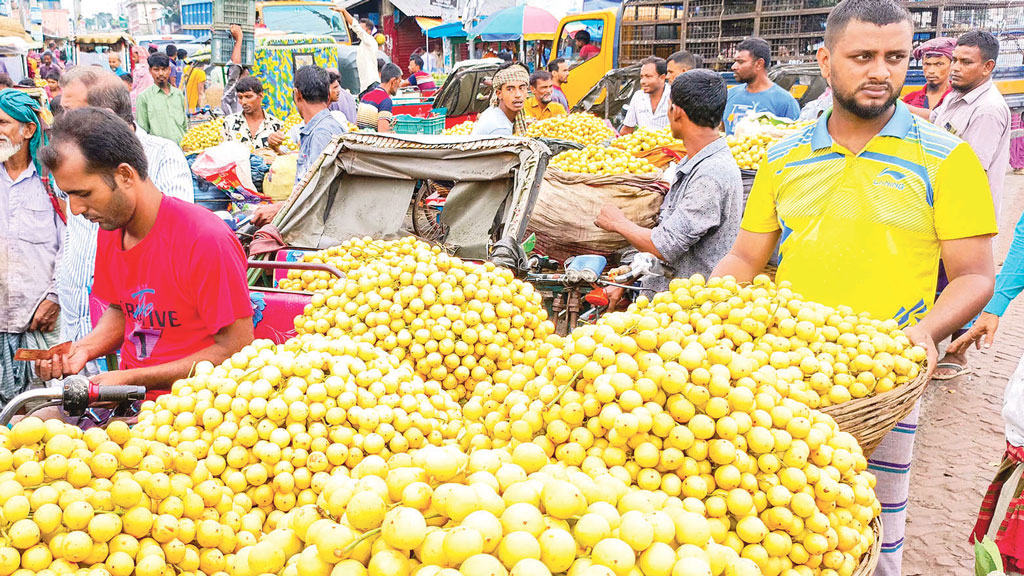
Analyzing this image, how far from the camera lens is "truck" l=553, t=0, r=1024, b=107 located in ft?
46.3

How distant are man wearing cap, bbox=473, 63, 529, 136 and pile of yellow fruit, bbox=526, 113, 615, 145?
5.08 ft

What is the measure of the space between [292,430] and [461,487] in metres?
0.78

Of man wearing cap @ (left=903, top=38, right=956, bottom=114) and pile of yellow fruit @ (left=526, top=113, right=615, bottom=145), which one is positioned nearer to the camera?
man wearing cap @ (left=903, top=38, right=956, bottom=114)

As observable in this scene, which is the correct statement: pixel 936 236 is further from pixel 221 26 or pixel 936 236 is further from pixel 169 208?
pixel 221 26

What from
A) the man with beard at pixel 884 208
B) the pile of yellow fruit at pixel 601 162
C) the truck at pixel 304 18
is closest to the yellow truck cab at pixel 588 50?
the truck at pixel 304 18

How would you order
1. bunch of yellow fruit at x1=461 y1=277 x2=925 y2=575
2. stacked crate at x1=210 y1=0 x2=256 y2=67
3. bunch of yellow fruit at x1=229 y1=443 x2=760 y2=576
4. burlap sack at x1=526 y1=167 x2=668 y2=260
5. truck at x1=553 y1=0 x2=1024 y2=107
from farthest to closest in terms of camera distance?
truck at x1=553 y1=0 x2=1024 y2=107, stacked crate at x1=210 y1=0 x2=256 y2=67, burlap sack at x1=526 y1=167 x2=668 y2=260, bunch of yellow fruit at x1=461 y1=277 x2=925 y2=575, bunch of yellow fruit at x1=229 y1=443 x2=760 y2=576

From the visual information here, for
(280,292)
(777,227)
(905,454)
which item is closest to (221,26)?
(280,292)

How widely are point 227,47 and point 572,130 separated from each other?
546 centimetres

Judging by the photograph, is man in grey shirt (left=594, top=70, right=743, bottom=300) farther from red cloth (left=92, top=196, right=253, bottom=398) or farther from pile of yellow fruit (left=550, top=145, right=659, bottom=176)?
red cloth (left=92, top=196, right=253, bottom=398)

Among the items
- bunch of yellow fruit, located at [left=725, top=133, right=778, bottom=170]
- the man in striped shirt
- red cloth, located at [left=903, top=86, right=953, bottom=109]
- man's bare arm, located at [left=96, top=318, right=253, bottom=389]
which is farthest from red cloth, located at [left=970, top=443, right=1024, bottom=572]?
red cloth, located at [left=903, top=86, right=953, bottom=109]

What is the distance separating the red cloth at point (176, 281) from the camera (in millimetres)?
2520

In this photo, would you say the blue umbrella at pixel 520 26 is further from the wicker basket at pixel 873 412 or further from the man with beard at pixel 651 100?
the wicker basket at pixel 873 412

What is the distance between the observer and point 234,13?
9992 mm

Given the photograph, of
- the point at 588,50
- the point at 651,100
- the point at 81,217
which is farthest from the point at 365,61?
the point at 81,217
